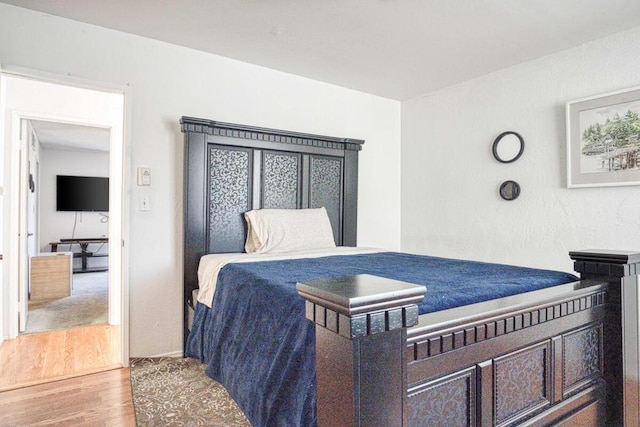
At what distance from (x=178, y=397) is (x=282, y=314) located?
4.03 feet

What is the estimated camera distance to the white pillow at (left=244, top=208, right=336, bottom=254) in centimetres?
280

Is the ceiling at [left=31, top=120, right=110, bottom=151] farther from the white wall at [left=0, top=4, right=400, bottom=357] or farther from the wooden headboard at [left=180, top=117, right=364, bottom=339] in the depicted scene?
the wooden headboard at [left=180, top=117, right=364, bottom=339]

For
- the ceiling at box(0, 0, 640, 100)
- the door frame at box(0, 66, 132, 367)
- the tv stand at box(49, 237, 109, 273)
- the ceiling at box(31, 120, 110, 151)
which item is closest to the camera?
the ceiling at box(0, 0, 640, 100)

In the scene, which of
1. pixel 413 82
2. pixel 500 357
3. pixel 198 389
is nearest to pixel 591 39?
pixel 413 82

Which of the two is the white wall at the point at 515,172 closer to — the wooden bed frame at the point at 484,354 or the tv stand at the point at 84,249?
the wooden bed frame at the point at 484,354

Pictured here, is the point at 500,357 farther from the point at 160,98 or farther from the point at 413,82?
the point at 413,82

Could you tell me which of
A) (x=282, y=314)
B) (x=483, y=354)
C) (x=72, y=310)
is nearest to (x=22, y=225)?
(x=72, y=310)

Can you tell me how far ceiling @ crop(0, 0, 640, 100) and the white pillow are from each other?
1272 mm

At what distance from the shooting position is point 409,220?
404 centimetres

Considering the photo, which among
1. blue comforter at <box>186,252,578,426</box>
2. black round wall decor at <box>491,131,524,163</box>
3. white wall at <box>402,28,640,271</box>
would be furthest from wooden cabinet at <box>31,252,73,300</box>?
black round wall decor at <box>491,131,524,163</box>

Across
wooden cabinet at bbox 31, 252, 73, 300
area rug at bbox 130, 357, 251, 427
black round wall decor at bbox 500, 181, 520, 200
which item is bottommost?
area rug at bbox 130, 357, 251, 427

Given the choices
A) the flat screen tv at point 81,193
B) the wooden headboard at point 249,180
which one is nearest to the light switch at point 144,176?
the wooden headboard at point 249,180

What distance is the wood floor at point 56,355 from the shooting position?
7.92ft

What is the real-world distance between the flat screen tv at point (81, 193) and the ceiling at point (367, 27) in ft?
17.8
